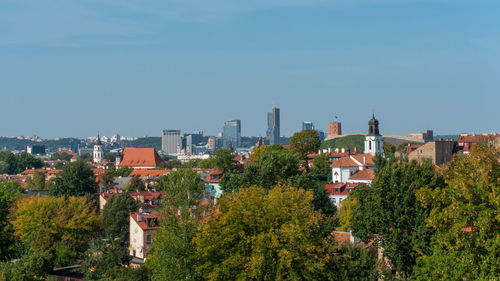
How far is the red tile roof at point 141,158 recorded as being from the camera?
190250 mm

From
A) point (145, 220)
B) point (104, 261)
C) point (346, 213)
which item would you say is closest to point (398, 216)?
point (104, 261)

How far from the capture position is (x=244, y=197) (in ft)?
112

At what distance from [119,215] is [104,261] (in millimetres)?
20663

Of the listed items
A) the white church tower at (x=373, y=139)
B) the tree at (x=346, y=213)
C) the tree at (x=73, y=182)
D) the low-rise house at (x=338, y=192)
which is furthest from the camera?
the white church tower at (x=373, y=139)

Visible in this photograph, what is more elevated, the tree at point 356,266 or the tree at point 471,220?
the tree at point 471,220

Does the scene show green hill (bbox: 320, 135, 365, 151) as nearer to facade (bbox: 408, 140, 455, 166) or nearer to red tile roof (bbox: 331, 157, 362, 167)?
red tile roof (bbox: 331, 157, 362, 167)

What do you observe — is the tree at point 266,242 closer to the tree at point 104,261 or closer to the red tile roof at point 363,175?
the tree at point 104,261

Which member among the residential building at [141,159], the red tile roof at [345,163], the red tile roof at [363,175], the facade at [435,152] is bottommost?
the residential building at [141,159]

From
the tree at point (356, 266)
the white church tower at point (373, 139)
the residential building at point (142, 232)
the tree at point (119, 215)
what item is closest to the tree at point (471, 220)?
the tree at point (356, 266)

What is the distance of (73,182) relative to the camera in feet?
278

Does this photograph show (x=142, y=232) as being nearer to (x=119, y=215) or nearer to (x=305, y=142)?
(x=119, y=215)

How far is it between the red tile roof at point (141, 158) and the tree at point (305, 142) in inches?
3516

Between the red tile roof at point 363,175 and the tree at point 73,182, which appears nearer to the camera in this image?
the red tile roof at point 363,175

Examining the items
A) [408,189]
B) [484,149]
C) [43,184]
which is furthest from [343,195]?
[43,184]
